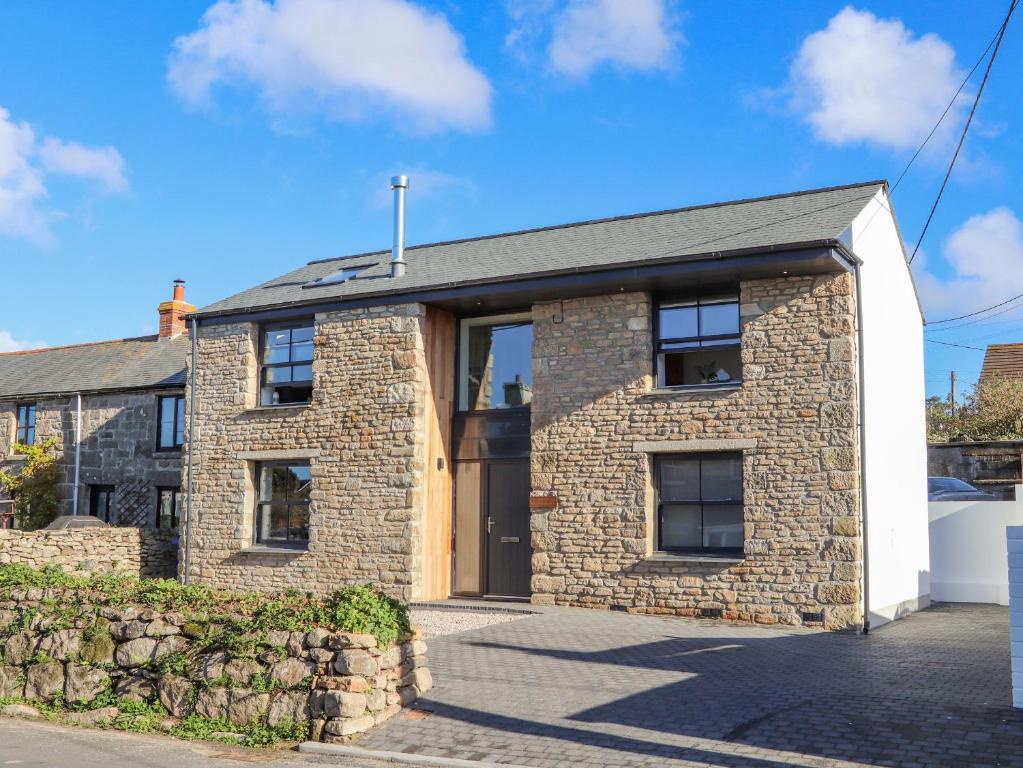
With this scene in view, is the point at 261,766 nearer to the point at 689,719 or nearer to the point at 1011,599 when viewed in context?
the point at 689,719

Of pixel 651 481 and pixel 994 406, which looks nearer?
pixel 651 481

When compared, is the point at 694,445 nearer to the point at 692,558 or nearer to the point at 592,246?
the point at 692,558

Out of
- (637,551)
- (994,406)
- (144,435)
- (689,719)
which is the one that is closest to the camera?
(689,719)

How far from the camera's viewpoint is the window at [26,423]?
24.3m

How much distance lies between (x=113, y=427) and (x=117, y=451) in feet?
2.03

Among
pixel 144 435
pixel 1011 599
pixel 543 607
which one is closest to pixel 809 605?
pixel 543 607

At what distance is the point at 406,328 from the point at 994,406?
1901 centimetres

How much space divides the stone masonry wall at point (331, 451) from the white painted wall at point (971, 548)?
30.3 ft

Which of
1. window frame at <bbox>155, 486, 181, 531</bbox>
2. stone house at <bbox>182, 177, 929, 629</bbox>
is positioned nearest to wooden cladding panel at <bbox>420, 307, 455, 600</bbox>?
stone house at <bbox>182, 177, 929, 629</bbox>

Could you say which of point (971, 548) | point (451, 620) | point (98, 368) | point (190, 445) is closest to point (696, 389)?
point (451, 620)

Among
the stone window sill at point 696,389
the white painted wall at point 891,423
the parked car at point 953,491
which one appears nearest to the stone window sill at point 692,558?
the white painted wall at point 891,423

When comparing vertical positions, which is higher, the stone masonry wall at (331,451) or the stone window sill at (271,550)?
the stone masonry wall at (331,451)

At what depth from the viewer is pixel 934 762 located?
6555 millimetres

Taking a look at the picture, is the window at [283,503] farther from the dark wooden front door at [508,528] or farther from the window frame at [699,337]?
the window frame at [699,337]
